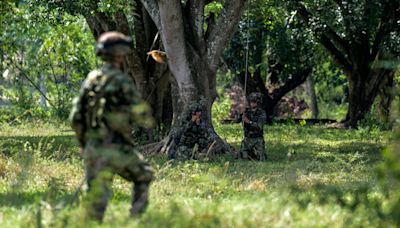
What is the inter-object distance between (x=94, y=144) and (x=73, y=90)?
24542mm

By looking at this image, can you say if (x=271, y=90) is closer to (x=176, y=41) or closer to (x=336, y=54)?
(x=336, y=54)

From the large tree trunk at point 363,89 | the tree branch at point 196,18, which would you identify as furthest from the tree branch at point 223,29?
the large tree trunk at point 363,89

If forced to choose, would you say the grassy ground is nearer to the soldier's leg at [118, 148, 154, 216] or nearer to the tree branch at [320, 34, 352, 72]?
the soldier's leg at [118, 148, 154, 216]

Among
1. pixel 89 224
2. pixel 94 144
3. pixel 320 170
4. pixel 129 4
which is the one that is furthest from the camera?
pixel 129 4

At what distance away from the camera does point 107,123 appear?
6906mm

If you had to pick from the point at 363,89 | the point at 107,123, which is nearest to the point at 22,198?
the point at 107,123

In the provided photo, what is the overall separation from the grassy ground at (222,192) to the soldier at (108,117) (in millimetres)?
416

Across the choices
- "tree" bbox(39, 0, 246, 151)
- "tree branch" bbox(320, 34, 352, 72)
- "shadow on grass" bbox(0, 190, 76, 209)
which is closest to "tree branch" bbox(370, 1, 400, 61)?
"tree branch" bbox(320, 34, 352, 72)

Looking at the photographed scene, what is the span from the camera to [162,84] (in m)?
19.7

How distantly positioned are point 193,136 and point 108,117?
9038 mm

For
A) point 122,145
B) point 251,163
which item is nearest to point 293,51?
point 251,163

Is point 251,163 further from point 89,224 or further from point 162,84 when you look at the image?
point 89,224

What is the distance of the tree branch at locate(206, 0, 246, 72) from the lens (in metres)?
16.2

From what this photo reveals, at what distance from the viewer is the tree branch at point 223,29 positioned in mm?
16172
